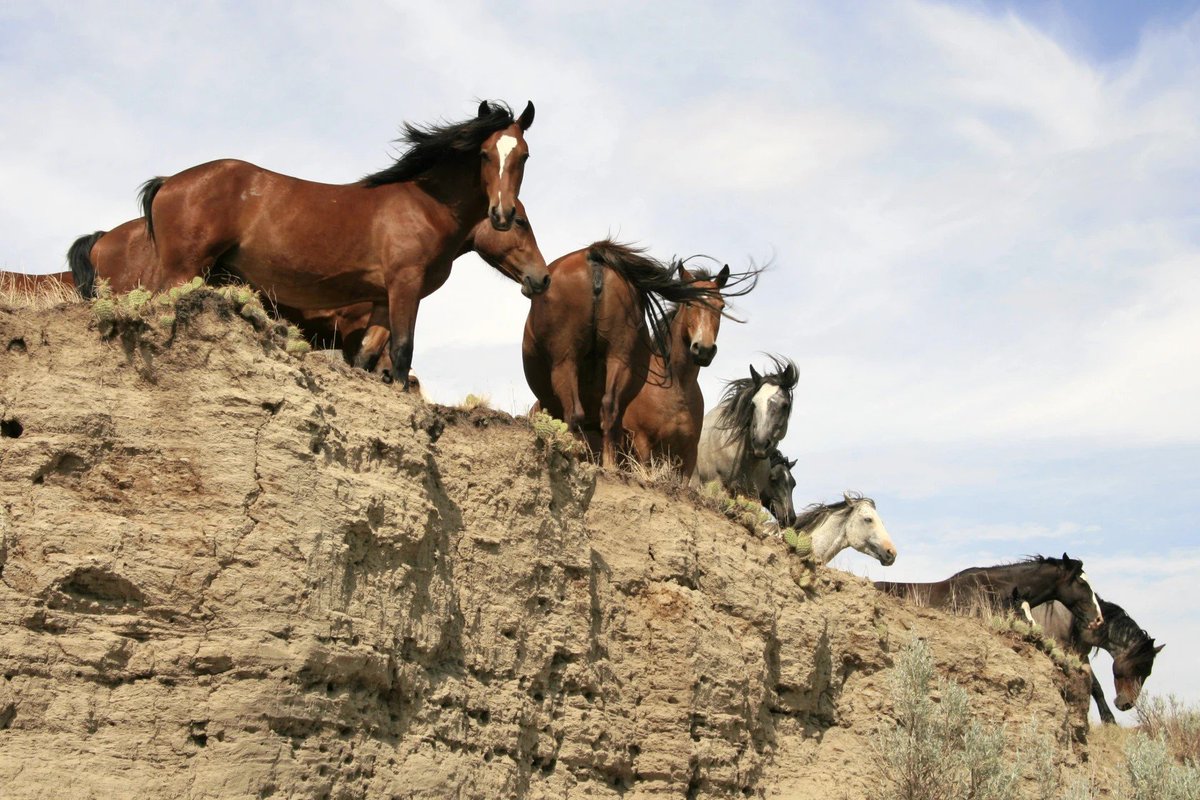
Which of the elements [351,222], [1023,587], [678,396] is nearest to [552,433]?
[351,222]

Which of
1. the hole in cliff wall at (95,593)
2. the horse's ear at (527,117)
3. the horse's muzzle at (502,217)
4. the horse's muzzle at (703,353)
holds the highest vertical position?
the horse's ear at (527,117)

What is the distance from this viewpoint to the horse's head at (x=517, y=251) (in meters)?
11.6

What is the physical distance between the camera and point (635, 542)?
12.0m

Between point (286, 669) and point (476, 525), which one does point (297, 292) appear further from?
point (286, 669)

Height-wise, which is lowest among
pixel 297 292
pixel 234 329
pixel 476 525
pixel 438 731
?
pixel 438 731

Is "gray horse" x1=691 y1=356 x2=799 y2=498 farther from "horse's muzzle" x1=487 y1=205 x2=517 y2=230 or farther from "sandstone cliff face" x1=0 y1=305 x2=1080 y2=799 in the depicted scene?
"horse's muzzle" x1=487 y1=205 x2=517 y2=230

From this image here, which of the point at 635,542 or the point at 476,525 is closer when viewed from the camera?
the point at 476,525

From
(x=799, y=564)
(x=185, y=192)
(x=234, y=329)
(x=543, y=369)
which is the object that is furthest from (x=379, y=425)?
(x=799, y=564)

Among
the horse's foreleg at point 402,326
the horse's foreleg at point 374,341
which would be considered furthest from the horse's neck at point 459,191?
the horse's foreleg at point 374,341

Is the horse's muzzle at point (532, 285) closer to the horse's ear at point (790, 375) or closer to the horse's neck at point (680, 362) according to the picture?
the horse's neck at point (680, 362)

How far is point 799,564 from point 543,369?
10.00 ft

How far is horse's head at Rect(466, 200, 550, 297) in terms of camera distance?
1155 cm

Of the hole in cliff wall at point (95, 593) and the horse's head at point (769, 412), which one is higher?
the horse's head at point (769, 412)

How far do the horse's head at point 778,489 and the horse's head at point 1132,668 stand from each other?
726cm
